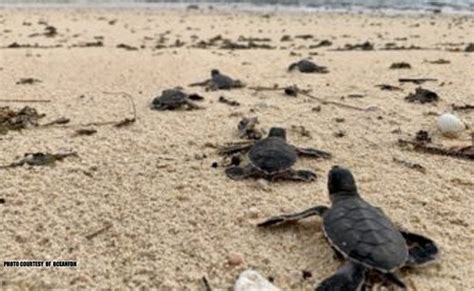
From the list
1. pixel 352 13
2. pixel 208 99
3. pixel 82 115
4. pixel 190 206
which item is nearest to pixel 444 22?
pixel 352 13

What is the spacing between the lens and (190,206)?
11.0 ft

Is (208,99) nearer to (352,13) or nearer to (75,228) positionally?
(75,228)

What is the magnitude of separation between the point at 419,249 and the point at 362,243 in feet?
1.50

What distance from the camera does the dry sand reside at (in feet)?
9.03

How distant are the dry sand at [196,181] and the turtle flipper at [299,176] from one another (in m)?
0.07

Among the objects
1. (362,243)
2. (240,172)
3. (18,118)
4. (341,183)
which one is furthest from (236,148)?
(18,118)

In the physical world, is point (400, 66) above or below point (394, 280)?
below

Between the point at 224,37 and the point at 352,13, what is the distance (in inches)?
342

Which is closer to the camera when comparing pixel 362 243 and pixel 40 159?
pixel 362 243

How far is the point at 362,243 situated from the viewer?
254 cm

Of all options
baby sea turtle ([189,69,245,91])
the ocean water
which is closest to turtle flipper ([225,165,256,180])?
baby sea turtle ([189,69,245,91])

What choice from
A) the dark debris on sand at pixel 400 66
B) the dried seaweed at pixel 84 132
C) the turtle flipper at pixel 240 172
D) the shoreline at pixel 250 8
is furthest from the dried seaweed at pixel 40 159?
the shoreline at pixel 250 8

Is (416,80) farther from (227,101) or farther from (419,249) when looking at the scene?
(419,249)

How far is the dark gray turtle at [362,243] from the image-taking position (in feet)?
8.18
